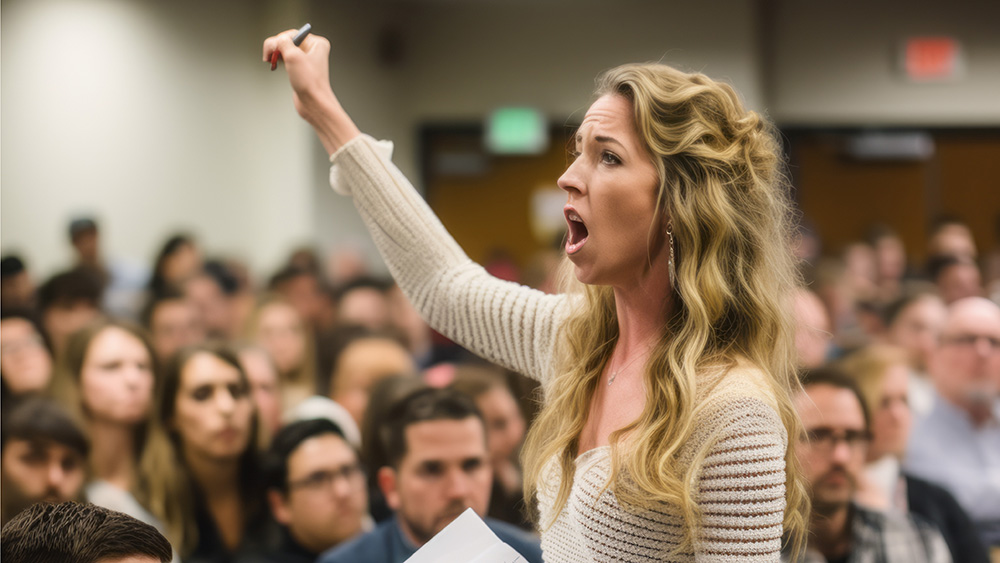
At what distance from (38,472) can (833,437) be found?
1.96m

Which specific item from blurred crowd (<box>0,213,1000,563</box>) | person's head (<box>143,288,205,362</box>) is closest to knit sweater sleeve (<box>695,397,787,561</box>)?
blurred crowd (<box>0,213,1000,563</box>)

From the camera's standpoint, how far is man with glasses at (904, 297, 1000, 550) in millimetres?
3357

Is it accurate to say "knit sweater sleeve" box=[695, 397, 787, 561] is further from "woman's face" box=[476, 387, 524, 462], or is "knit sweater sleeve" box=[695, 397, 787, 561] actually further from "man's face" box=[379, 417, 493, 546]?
"woman's face" box=[476, 387, 524, 462]

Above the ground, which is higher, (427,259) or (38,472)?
(427,259)

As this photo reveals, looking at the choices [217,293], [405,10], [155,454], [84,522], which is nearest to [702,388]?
[84,522]

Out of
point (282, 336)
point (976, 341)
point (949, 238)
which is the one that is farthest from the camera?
point (949, 238)

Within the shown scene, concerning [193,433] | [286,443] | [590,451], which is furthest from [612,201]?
[193,433]

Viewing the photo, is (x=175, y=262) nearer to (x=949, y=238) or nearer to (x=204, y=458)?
(x=204, y=458)

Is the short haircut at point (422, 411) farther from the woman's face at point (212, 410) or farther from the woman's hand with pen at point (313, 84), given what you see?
the woman's hand with pen at point (313, 84)

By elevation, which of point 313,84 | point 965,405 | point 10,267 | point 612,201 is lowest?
point 965,405

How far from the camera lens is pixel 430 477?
7.82 ft

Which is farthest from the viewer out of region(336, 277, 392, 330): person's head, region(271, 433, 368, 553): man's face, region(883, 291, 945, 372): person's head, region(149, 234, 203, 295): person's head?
region(149, 234, 203, 295): person's head

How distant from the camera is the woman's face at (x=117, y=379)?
9.56ft

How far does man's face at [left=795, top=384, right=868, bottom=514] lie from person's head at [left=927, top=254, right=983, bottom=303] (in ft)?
9.82
